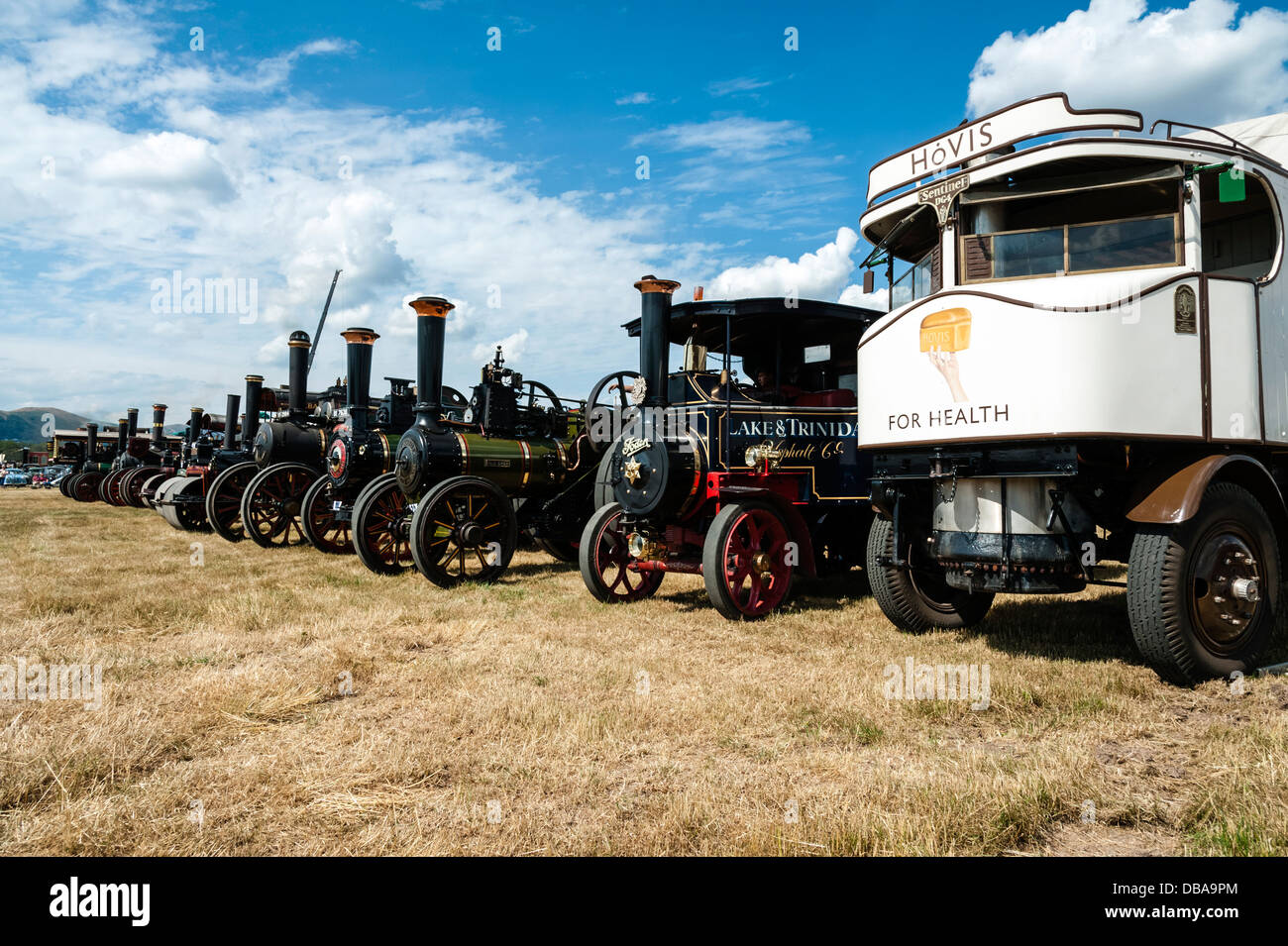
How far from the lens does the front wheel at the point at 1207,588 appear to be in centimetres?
425

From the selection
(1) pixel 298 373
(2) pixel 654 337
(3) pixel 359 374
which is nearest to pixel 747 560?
(2) pixel 654 337

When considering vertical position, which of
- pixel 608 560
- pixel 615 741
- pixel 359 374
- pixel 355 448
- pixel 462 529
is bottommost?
pixel 615 741

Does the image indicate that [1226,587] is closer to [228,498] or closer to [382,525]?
[382,525]

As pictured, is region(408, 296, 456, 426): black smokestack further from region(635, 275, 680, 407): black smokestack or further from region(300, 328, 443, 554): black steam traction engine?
region(635, 275, 680, 407): black smokestack

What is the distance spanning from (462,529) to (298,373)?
652 centimetres

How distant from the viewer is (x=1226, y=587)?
14.9 feet

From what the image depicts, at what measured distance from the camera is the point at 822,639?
5785 millimetres

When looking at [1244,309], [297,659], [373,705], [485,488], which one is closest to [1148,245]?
[1244,309]

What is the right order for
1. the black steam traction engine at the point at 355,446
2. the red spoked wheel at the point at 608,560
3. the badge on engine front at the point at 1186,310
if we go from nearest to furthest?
the badge on engine front at the point at 1186,310 < the red spoked wheel at the point at 608,560 < the black steam traction engine at the point at 355,446

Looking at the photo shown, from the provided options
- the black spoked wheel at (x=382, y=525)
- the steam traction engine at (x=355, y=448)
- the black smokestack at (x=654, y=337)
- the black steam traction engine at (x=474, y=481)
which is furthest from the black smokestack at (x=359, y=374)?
the black smokestack at (x=654, y=337)

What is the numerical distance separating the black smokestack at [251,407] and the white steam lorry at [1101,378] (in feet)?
42.6

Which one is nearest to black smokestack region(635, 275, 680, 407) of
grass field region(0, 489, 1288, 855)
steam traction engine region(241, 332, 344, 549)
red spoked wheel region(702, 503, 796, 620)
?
red spoked wheel region(702, 503, 796, 620)

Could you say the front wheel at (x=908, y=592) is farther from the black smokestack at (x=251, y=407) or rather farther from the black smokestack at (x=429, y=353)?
the black smokestack at (x=251, y=407)
